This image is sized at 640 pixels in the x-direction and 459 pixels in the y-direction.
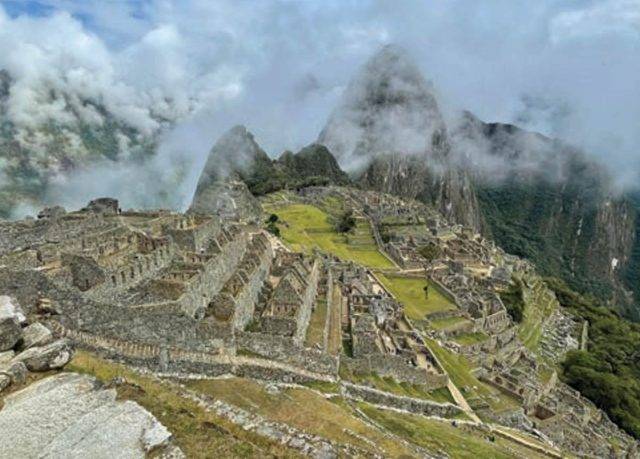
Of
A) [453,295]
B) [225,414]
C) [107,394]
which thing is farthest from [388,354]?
[453,295]

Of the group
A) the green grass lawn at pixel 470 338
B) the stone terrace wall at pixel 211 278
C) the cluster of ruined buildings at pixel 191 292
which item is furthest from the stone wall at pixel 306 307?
the green grass lawn at pixel 470 338

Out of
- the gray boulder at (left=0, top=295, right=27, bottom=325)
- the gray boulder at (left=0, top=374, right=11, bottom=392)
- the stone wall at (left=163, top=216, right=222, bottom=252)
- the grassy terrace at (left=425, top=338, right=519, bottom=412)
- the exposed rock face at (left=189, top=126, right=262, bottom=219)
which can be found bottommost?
the grassy terrace at (left=425, top=338, right=519, bottom=412)

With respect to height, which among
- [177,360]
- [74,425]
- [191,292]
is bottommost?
[177,360]

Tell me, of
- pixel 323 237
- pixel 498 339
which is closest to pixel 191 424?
pixel 498 339

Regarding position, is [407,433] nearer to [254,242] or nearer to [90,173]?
[254,242]

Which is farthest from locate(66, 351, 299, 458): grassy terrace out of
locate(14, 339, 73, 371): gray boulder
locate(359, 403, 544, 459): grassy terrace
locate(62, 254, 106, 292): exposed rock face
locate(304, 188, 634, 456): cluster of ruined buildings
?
locate(304, 188, 634, 456): cluster of ruined buildings

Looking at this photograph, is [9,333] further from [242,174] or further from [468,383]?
[242,174]

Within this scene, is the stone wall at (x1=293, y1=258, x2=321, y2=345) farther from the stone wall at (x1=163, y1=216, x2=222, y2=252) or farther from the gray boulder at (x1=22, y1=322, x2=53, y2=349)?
the gray boulder at (x1=22, y1=322, x2=53, y2=349)
